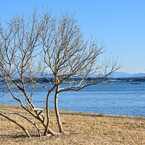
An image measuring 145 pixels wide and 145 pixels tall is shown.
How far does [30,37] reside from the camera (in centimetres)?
988

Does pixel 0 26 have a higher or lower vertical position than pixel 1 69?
higher

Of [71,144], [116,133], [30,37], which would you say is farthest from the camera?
[116,133]

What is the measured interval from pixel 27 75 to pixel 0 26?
6.25 feet

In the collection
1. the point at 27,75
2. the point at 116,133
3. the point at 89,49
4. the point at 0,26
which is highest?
the point at 0,26

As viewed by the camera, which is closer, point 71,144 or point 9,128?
point 71,144

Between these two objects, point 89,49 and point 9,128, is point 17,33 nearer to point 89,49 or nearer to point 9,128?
point 89,49

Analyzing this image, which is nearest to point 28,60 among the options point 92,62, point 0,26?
point 0,26

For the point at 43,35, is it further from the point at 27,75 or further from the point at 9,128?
the point at 9,128

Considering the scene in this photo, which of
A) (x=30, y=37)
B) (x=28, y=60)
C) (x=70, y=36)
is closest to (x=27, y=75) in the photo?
(x=28, y=60)

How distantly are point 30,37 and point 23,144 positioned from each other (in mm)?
3444

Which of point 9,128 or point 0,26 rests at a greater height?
point 0,26

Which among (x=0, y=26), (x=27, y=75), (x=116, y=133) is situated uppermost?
(x=0, y=26)

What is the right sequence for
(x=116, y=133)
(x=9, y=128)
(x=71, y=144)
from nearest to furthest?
(x=71, y=144) < (x=116, y=133) < (x=9, y=128)

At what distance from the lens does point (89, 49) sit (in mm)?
10102
